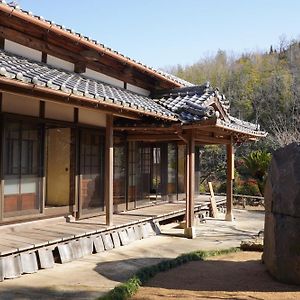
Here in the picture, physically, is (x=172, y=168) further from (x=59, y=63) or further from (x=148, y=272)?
(x=148, y=272)

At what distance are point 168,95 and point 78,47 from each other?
12.5 ft

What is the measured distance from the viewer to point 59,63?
8906 millimetres

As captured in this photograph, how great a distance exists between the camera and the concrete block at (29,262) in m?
6.20

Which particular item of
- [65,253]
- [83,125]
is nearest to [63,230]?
[65,253]

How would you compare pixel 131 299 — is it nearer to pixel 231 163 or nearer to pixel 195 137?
pixel 195 137

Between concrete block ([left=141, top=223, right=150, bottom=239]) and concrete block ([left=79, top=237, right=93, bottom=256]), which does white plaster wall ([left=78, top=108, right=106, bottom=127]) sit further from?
concrete block ([left=79, top=237, right=93, bottom=256])

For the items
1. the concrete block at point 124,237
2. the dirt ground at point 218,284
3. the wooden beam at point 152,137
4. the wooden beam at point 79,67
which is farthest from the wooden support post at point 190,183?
the wooden beam at point 79,67

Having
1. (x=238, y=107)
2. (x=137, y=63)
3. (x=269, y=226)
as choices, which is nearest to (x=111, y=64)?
(x=137, y=63)

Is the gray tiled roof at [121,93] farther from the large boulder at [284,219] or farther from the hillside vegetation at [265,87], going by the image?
the hillside vegetation at [265,87]

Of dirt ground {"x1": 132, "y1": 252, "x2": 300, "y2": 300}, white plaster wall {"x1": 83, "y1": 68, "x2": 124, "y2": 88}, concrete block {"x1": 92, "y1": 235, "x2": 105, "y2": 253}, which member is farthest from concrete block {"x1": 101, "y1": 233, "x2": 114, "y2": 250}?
white plaster wall {"x1": 83, "y1": 68, "x2": 124, "y2": 88}

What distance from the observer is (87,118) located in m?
9.62

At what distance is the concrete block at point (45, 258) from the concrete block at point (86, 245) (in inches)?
33.2

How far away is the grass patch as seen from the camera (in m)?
5.17

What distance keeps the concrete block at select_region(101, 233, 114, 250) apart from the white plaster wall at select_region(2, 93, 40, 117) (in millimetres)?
2843
